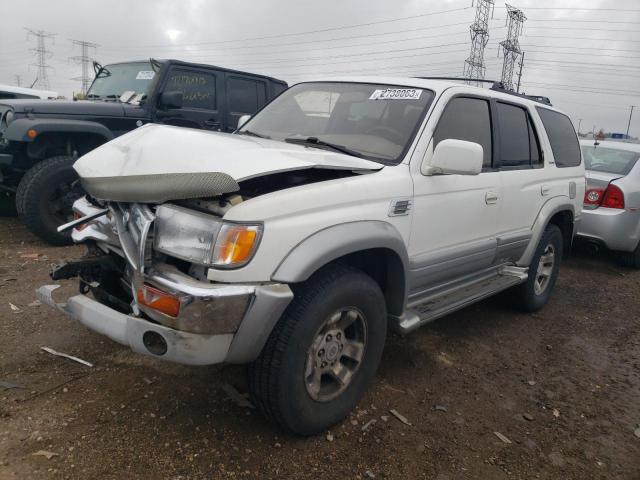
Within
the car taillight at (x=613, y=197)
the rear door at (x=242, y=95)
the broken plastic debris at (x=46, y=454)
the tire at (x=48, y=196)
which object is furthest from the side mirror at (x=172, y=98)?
the car taillight at (x=613, y=197)

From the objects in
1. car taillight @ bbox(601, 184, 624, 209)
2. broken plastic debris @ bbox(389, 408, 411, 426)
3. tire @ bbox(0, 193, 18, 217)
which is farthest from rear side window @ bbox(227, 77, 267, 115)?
broken plastic debris @ bbox(389, 408, 411, 426)

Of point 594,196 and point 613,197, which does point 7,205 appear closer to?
point 594,196

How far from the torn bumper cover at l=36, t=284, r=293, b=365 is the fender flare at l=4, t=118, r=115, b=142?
12.9 feet

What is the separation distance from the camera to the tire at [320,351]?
2.31m

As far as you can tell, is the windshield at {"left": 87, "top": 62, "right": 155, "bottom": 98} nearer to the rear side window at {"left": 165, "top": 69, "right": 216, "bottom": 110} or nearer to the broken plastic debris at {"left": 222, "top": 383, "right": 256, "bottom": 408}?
the rear side window at {"left": 165, "top": 69, "right": 216, "bottom": 110}

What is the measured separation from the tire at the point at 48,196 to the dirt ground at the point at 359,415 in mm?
1391

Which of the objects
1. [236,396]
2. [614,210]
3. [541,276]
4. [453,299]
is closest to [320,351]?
[236,396]

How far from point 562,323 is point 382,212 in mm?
2786

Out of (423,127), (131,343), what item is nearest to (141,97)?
(423,127)

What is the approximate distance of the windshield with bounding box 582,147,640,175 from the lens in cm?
650

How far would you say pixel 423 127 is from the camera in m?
3.10

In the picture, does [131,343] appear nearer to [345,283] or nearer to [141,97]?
[345,283]

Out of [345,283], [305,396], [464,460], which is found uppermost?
[345,283]

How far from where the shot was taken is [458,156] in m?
2.81
